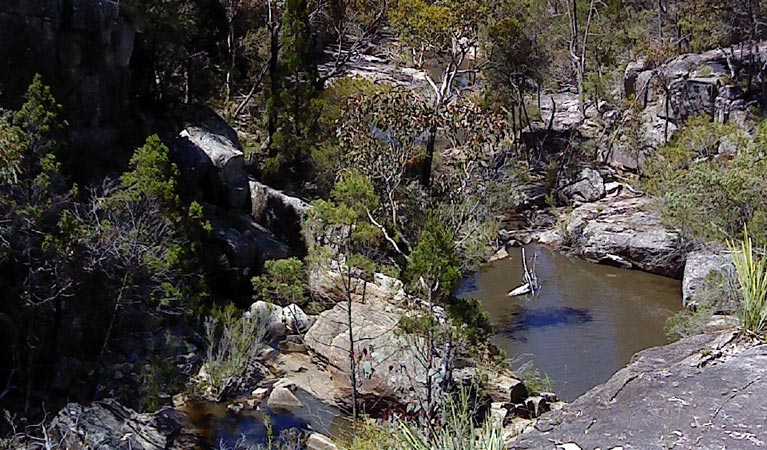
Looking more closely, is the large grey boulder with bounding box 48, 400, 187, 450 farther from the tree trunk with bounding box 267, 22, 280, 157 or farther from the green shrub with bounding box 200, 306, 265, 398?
the tree trunk with bounding box 267, 22, 280, 157

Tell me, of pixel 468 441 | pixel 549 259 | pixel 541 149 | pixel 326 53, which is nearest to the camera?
pixel 468 441

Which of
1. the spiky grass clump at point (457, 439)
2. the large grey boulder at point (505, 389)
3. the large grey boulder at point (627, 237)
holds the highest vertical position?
the spiky grass clump at point (457, 439)

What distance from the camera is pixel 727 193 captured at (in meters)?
19.5

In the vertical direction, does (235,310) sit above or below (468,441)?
below

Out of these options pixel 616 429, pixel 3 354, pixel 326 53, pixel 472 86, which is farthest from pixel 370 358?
pixel 326 53

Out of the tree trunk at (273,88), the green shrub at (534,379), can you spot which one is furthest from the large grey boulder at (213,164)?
the green shrub at (534,379)

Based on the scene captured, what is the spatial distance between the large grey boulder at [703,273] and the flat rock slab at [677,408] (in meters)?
12.0

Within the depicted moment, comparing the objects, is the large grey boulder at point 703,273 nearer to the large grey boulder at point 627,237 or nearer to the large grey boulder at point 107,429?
the large grey boulder at point 627,237

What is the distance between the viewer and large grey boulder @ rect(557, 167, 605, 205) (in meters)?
30.2

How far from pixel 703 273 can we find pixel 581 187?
1010cm

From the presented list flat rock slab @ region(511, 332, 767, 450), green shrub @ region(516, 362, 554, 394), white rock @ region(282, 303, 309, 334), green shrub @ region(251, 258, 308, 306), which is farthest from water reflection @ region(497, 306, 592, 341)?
flat rock slab @ region(511, 332, 767, 450)

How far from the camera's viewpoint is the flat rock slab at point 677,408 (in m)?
4.60

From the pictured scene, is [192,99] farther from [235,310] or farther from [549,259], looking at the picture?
[549,259]

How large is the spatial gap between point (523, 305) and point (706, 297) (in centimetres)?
607
